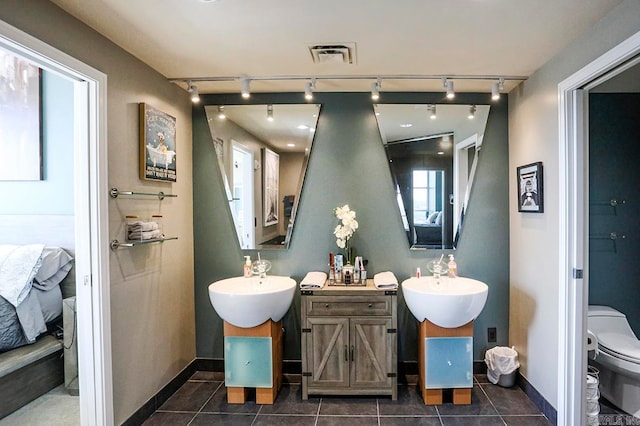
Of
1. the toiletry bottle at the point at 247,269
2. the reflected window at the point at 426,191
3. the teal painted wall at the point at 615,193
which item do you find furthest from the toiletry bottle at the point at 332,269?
the teal painted wall at the point at 615,193

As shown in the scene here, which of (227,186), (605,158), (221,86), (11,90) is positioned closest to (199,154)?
(227,186)

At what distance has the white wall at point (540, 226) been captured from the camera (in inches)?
83.0

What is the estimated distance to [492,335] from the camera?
2.90 metres

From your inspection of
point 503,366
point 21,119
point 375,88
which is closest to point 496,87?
point 375,88

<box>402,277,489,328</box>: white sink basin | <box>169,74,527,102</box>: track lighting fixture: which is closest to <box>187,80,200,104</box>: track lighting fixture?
<box>169,74,527,102</box>: track lighting fixture

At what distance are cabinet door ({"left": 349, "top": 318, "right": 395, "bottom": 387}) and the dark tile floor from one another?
0.17 metres

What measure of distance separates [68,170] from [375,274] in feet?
8.59

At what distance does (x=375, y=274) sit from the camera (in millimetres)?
2910

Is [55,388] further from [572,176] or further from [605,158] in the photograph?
[605,158]

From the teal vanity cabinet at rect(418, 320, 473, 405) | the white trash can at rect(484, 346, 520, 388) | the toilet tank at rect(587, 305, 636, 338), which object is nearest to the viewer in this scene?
the teal vanity cabinet at rect(418, 320, 473, 405)

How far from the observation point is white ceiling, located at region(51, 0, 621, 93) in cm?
167

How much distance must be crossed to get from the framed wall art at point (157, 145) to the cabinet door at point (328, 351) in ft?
4.93

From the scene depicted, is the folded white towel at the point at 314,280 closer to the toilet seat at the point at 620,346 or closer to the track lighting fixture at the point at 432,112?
the track lighting fixture at the point at 432,112

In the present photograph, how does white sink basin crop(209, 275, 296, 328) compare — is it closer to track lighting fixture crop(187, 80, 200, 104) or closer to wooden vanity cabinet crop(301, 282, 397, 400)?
wooden vanity cabinet crop(301, 282, 397, 400)
